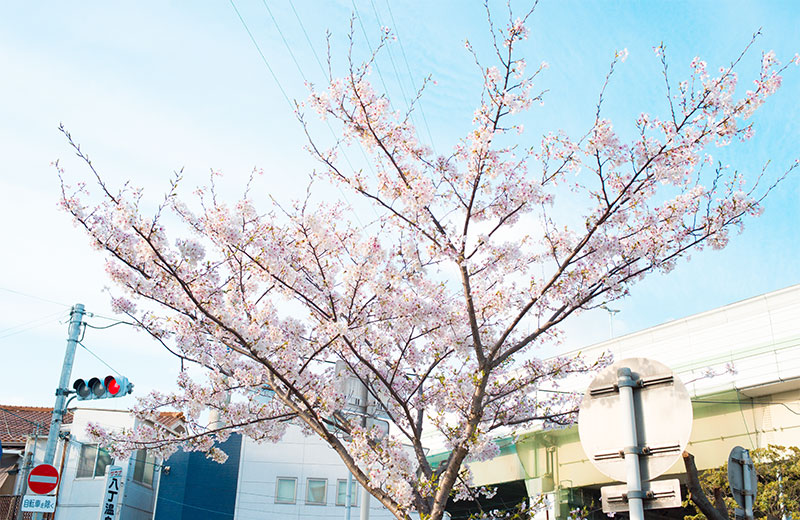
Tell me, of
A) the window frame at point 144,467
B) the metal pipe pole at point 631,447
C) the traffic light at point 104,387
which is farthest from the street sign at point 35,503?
the window frame at point 144,467

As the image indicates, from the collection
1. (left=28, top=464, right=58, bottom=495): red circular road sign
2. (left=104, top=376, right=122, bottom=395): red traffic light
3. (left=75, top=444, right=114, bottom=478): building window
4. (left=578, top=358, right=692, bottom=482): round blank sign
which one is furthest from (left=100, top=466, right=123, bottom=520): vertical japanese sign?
(left=578, top=358, right=692, bottom=482): round blank sign

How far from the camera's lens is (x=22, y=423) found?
28.9 meters

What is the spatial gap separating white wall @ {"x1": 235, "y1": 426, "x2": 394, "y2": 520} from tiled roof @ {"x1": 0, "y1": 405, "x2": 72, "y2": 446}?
7.45 m

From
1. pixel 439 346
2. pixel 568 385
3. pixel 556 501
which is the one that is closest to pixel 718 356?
pixel 568 385

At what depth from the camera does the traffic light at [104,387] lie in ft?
40.8

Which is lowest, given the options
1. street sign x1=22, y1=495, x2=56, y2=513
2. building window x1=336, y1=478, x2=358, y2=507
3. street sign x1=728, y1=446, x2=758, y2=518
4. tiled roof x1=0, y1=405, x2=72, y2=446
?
street sign x1=22, y1=495, x2=56, y2=513

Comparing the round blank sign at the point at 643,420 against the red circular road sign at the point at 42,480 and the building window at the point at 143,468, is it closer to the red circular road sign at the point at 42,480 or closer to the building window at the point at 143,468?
the red circular road sign at the point at 42,480

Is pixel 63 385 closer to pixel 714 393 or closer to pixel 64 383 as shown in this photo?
pixel 64 383

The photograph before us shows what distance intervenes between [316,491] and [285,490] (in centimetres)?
121

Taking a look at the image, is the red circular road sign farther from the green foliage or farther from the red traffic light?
the green foliage

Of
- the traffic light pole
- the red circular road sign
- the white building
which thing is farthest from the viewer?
the white building

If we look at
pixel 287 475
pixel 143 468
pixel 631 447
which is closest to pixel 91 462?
pixel 143 468

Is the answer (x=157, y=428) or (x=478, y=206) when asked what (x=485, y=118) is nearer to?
(x=478, y=206)

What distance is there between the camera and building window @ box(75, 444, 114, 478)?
88.1 feet
